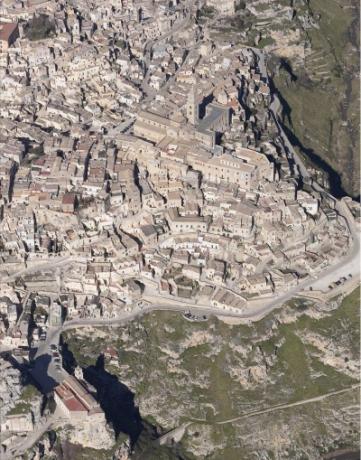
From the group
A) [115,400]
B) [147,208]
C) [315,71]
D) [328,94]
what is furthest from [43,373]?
[315,71]

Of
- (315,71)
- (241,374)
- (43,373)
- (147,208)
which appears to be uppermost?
(315,71)

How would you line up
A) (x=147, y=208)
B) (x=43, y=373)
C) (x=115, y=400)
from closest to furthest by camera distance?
(x=43, y=373)
(x=115, y=400)
(x=147, y=208)

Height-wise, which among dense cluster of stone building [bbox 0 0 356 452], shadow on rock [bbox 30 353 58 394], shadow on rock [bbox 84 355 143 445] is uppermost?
dense cluster of stone building [bbox 0 0 356 452]

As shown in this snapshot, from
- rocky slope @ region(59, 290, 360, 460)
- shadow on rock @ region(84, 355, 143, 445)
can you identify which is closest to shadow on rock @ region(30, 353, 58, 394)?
rocky slope @ region(59, 290, 360, 460)

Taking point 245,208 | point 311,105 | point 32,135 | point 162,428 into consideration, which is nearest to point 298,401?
point 162,428

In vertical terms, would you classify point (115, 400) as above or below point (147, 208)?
below

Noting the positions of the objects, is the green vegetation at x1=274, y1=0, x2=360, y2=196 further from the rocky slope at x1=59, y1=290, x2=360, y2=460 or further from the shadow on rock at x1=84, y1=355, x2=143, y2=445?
the shadow on rock at x1=84, y1=355, x2=143, y2=445

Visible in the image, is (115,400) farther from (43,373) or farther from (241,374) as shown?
→ (241,374)

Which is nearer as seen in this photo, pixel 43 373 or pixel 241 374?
pixel 43 373

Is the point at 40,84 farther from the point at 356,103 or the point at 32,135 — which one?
the point at 356,103
